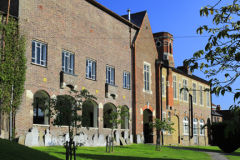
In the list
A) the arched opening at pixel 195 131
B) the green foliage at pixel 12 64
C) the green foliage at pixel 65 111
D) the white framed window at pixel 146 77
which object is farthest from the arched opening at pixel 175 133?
the green foliage at pixel 65 111

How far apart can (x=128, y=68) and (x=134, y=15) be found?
7.86m

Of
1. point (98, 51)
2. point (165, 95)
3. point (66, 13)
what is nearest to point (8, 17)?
point (66, 13)

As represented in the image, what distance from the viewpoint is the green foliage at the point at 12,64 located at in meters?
17.2

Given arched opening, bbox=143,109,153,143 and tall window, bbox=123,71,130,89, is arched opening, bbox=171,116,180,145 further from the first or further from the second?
tall window, bbox=123,71,130,89

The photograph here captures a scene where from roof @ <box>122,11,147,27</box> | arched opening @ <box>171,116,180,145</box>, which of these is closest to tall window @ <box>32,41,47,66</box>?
roof @ <box>122,11,147,27</box>

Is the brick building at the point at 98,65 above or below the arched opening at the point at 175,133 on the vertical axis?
above

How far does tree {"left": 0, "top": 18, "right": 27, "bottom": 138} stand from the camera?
17188mm

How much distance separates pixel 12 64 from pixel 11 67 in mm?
221

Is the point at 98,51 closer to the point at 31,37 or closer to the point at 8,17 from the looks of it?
the point at 31,37

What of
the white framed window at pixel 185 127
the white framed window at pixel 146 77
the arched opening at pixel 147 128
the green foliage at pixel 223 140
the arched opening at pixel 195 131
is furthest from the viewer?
the arched opening at pixel 195 131

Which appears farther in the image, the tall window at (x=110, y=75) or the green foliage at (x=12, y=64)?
the tall window at (x=110, y=75)

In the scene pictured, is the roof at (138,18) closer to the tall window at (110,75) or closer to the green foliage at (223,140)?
the tall window at (110,75)

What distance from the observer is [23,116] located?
18.0 meters

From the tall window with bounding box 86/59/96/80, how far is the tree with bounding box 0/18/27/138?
669 centimetres
